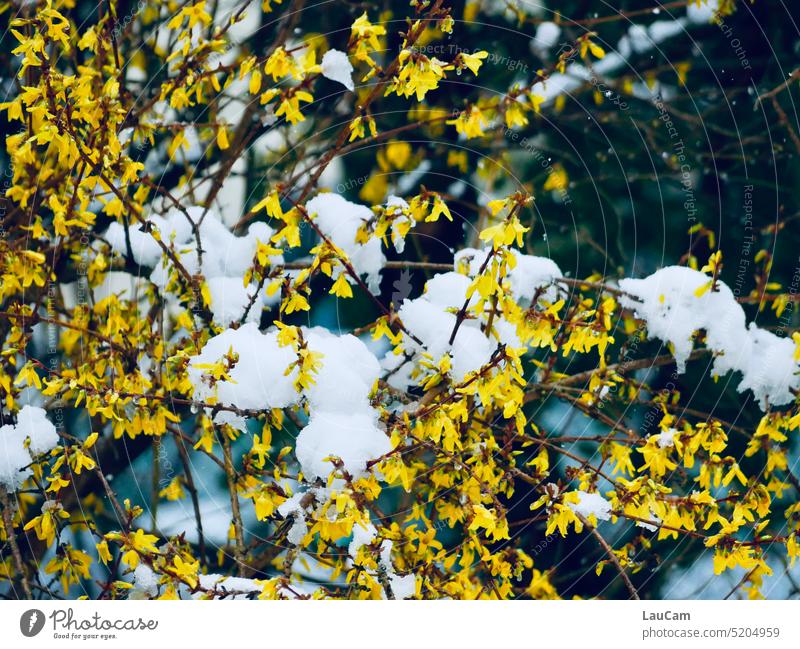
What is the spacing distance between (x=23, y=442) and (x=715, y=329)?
173 centimetres

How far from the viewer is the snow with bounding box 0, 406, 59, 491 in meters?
2.00

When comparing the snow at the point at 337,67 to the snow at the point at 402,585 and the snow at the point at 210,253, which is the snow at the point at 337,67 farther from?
the snow at the point at 402,585

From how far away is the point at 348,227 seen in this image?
6.54 feet

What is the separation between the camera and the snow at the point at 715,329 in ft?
7.32

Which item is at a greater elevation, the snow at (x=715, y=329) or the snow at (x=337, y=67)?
the snow at (x=337, y=67)

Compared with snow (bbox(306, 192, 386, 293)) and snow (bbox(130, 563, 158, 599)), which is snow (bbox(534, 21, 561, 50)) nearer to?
snow (bbox(306, 192, 386, 293))

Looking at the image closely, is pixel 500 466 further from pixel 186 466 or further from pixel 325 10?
pixel 325 10

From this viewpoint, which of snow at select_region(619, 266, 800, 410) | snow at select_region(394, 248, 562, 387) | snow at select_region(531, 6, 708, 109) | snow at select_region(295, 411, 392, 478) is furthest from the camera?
snow at select_region(531, 6, 708, 109)

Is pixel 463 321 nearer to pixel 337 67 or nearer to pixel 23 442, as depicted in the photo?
pixel 337 67

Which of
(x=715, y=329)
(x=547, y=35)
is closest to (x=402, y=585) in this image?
(x=715, y=329)

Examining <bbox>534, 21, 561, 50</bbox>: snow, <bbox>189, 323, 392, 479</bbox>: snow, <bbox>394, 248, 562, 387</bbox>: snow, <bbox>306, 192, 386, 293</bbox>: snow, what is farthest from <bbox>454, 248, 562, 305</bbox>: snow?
<bbox>534, 21, 561, 50</bbox>: snow

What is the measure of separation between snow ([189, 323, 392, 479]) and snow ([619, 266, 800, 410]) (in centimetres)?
81

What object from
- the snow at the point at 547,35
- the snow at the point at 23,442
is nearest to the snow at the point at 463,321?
the snow at the point at 23,442
